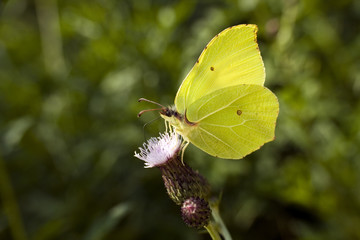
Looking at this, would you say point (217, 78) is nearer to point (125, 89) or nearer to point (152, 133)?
point (152, 133)

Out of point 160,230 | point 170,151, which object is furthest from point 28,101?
point 170,151

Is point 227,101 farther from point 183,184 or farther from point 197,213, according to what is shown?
point 197,213

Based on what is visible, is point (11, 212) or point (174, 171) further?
point (11, 212)

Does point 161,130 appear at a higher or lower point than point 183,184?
higher

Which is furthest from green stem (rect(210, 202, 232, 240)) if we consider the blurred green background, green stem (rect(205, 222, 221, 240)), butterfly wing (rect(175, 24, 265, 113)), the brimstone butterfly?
the blurred green background

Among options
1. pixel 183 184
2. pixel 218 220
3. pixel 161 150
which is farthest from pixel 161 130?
pixel 218 220
